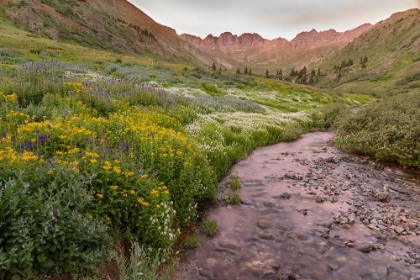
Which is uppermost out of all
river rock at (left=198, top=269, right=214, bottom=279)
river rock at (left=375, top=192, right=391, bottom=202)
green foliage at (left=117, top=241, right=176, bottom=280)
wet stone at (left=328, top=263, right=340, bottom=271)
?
green foliage at (left=117, top=241, right=176, bottom=280)

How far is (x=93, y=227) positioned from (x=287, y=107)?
30864mm

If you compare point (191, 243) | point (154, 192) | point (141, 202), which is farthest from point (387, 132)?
point (141, 202)

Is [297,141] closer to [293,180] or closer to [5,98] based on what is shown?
[293,180]

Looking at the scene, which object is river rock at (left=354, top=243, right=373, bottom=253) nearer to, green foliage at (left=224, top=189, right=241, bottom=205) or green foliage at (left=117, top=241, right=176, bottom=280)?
green foliage at (left=224, top=189, right=241, bottom=205)

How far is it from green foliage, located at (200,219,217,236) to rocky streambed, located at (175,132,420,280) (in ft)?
0.55

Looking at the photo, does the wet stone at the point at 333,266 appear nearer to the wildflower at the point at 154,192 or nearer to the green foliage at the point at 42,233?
the wildflower at the point at 154,192

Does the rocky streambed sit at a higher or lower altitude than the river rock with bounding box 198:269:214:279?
higher

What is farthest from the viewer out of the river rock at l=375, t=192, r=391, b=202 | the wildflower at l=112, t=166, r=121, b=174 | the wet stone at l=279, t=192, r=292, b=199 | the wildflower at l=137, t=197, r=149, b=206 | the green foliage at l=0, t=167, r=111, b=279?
the wet stone at l=279, t=192, r=292, b=199

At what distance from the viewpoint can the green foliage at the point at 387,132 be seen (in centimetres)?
1310

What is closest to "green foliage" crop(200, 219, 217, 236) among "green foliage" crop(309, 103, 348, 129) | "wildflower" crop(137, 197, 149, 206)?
"wildflower" crop(137, 197, 149, 206)

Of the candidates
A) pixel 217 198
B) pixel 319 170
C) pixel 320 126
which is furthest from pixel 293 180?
pixel 320 126

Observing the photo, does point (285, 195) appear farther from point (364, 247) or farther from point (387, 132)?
point (387, 132)

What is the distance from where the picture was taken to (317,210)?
9.06 metres

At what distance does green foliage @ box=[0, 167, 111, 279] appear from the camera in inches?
145
